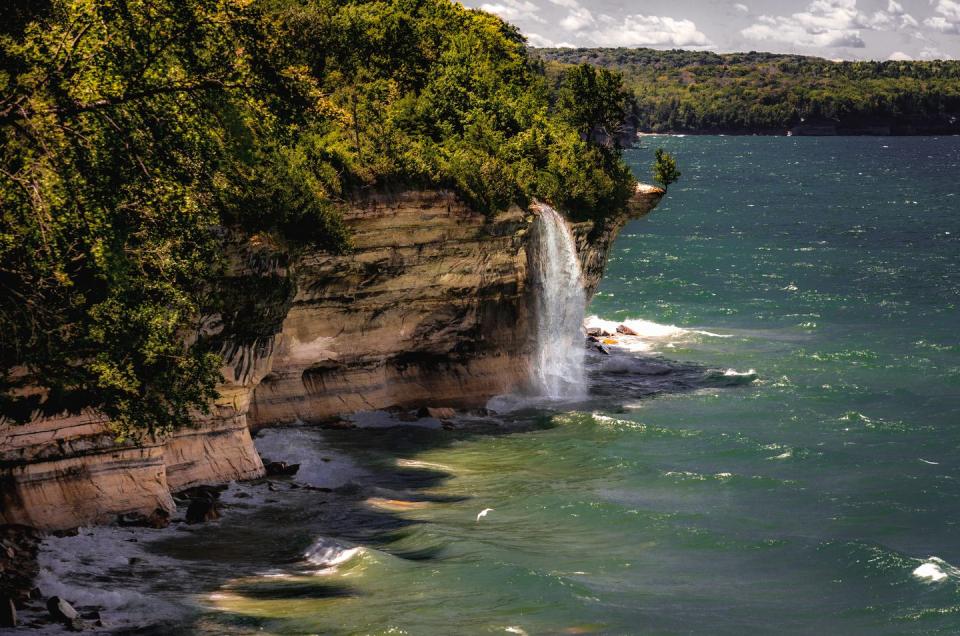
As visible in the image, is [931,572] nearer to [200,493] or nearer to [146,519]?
[200,493]

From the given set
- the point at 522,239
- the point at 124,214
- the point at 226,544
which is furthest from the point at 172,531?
the point at 522,239

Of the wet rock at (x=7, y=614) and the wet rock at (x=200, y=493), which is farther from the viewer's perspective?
the wet rock at (x=200, y=493)

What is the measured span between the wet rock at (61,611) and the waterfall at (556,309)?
26.7 meters

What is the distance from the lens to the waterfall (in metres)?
45.3

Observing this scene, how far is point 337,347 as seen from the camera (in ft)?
123

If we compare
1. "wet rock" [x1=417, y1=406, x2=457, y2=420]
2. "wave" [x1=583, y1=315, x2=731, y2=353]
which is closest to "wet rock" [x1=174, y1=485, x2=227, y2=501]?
"wet rock" [x1=417, y1=406, x2=457, y2=420]

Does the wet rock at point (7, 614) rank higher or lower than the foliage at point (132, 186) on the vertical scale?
lower

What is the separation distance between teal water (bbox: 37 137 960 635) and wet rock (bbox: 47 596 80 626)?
1.77 m

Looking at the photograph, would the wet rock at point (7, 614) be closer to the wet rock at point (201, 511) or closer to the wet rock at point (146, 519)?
the wet rock at point (146, 519)

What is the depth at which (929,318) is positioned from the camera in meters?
67.4

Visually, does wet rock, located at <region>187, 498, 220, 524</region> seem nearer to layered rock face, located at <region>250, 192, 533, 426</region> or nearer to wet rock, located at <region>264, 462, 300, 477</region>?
wet rock, located at <region>264, 462, 300, 477</region>

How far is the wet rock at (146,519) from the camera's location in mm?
25812

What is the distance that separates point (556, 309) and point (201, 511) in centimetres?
2218

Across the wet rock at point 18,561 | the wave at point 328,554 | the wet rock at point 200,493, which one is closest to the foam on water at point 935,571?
the wave at point 328,554
